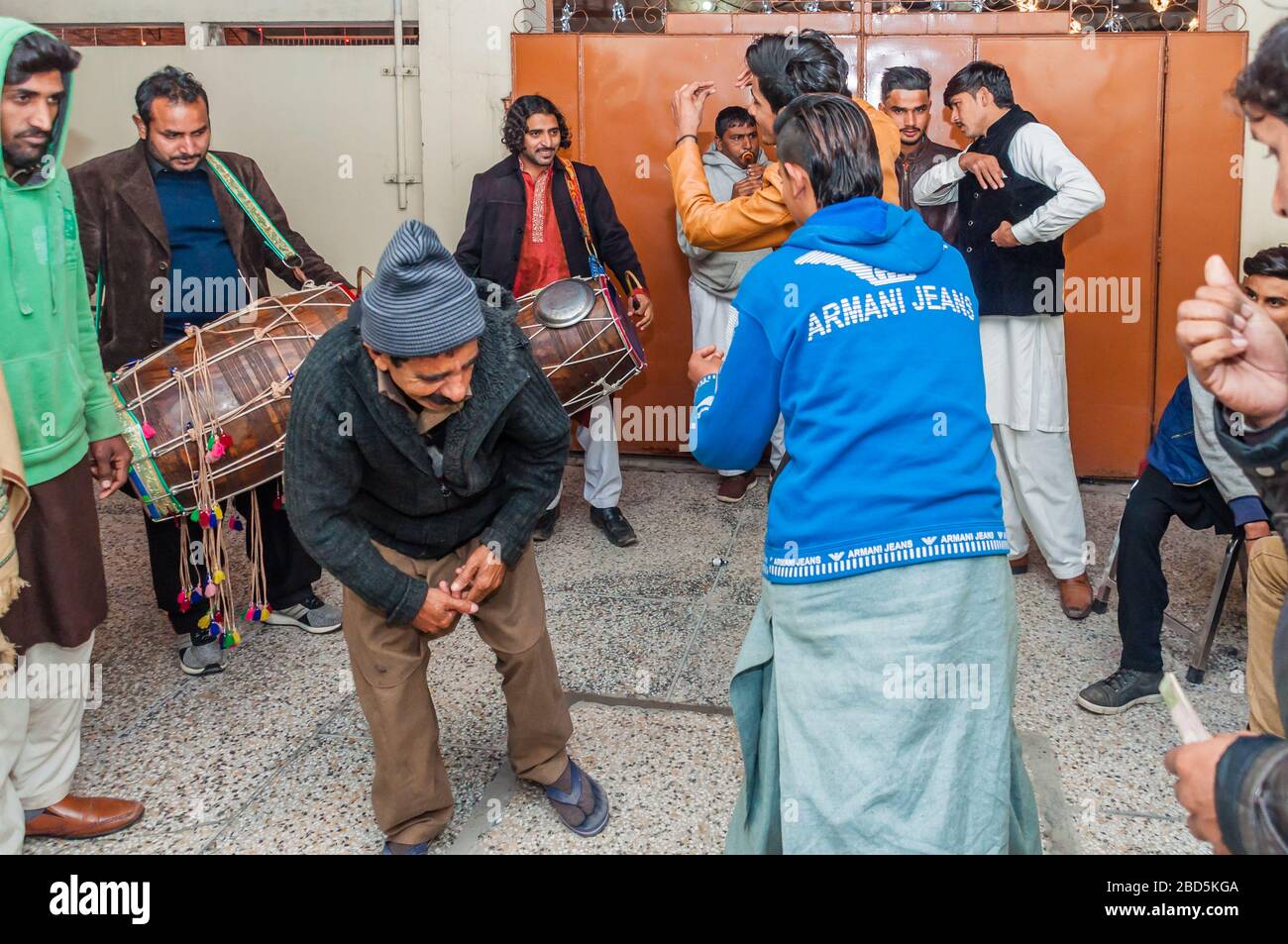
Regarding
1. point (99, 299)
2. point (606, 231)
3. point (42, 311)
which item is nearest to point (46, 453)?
point (42, 311)

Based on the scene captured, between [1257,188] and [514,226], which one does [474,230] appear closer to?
[514,226]

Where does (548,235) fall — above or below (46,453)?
above

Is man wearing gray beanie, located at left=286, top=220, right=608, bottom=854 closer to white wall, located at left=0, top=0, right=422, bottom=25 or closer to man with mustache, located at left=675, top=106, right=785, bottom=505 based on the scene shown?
man with mustache, located at left=675, top=106, right=785, bottom=505

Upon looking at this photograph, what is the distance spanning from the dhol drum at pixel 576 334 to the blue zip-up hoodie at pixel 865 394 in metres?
2.18

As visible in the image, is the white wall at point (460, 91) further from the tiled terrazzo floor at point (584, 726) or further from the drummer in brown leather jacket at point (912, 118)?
the tiled terrazzo floor at point (584, 726)

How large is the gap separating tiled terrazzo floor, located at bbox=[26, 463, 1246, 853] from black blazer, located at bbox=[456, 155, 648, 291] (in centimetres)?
135

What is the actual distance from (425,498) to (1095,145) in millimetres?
4686

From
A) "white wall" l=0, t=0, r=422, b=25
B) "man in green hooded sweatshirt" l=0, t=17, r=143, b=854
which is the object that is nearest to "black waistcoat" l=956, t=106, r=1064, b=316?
"man in green hooded sweatshirt" l=0, t=17, r=143, b=854

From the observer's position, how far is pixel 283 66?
6.23 m

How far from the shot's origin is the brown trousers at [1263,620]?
2.58 m

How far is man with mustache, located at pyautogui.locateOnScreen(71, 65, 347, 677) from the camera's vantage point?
3.85m

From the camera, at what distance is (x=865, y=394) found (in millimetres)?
1872

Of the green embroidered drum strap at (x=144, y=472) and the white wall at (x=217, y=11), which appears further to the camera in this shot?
the white wall at (x=217, y=11)

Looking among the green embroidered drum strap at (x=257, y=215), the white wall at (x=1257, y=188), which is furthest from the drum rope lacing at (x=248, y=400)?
the white wall at (x=1257, y=188)
